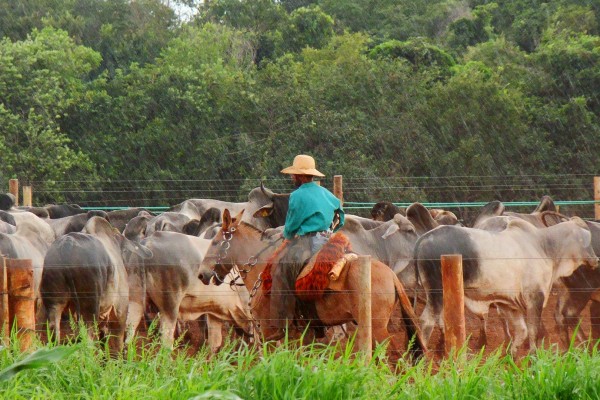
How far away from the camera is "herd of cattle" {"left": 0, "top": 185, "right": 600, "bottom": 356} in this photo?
896cm

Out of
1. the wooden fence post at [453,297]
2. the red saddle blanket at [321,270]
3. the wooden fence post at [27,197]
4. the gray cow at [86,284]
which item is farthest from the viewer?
the wooden fence post at [27,197]

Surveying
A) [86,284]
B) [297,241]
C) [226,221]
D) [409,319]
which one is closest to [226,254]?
[226,221]

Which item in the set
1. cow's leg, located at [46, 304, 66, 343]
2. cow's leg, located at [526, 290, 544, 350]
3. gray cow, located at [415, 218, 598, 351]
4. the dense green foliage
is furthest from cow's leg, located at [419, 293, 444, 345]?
the dense green foliage

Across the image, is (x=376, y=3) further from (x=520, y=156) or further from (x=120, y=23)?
(x=520, y=156)

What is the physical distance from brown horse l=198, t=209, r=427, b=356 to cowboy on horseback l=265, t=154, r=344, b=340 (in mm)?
125

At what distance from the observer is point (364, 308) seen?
7195mm

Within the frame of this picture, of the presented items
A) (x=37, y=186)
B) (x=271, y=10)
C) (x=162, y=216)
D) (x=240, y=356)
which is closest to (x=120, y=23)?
(x=271, y=10)

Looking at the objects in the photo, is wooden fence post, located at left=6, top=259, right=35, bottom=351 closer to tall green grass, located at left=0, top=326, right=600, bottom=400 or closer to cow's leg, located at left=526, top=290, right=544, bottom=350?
tall green grass, located at left=0, top=326, right=600, bottom=400

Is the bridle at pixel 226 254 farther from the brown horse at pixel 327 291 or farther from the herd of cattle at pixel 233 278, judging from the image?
the herd of cattle at pixel 233 278

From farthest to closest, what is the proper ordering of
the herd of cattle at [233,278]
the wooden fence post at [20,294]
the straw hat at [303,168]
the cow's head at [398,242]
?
1. the cow's head at [398,242]
2. the herd of cattle at [233,278]
3. the straw hat at [303,168]
4. the wooden fence post at [20,294]

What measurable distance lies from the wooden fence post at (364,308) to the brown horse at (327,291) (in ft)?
0.57

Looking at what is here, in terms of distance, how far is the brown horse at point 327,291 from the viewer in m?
7.61

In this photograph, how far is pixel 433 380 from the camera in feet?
18.9

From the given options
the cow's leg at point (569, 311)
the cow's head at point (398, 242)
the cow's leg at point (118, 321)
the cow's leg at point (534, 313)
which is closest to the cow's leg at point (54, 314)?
the cow's leg at point (118, 321)
